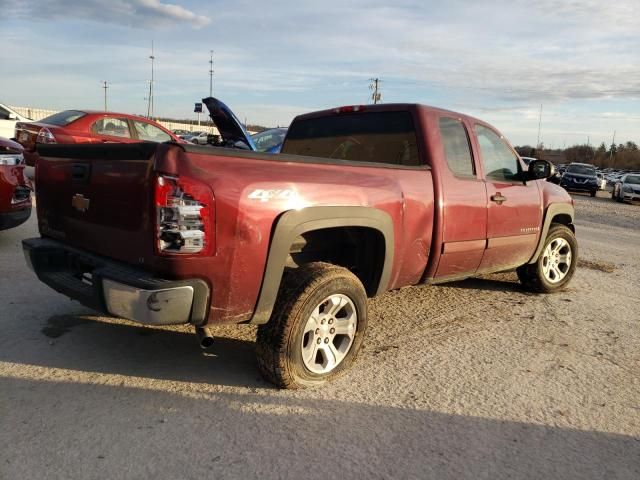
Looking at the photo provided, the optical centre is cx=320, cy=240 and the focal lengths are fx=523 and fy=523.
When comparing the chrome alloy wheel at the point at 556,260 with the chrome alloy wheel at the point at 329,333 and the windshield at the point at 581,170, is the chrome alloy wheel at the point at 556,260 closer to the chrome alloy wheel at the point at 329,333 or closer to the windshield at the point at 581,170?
the chrome alloy wheel at the point at 329,333

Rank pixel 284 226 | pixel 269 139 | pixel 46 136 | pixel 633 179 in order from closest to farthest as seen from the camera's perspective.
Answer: pixel 284 226
pixel 46 136
pixel 269 139
pixel 633 179

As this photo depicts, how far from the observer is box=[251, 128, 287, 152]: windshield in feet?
34.2

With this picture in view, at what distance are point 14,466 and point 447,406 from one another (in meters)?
2.32

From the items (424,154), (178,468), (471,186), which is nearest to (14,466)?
(178,468)

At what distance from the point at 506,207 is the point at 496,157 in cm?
52

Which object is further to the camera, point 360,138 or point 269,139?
point 269,139

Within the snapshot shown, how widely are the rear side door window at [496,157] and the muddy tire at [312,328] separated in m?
2.13

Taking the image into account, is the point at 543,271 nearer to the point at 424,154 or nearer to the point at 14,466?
the point at 424,154

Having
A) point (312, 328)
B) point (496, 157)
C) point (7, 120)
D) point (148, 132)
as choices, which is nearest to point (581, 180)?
point (148, 132)

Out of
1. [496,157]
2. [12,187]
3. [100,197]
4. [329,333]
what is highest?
[496,157]

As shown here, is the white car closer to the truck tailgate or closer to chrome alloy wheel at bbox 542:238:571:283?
the truck tailgate

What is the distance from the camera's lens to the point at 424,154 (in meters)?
4.21

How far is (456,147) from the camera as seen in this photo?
454 cm

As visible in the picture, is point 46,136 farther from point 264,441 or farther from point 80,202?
point 264,441
